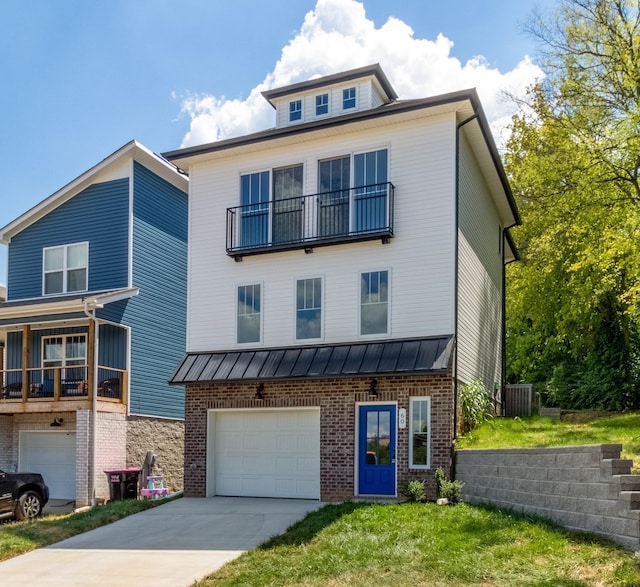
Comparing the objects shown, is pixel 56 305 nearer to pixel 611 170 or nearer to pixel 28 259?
pixel 28 259

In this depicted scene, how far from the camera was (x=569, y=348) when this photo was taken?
3141 cm

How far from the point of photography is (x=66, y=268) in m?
24.8

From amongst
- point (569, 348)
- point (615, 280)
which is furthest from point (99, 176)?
point (569, 348)

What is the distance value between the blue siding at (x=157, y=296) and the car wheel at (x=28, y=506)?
16.7 ft

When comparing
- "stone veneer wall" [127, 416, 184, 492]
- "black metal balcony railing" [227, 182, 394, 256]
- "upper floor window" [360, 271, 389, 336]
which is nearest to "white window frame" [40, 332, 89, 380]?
"stone veneer wall" [127, 416, 184, 492]

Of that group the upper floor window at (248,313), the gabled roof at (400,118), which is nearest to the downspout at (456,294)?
the gabled roof at (400,118)

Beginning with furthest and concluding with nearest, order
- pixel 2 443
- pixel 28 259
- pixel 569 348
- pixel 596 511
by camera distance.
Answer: pixel 569 348
pixel 28 259
pixel 2 443
pixel 596 511

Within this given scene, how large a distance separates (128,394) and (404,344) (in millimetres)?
9869

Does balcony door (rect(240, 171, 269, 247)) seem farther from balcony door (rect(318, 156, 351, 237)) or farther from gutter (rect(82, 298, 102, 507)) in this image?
gutter (rect(82, 298, 102, 507))

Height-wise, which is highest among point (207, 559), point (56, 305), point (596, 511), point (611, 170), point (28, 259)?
point (611, 170)

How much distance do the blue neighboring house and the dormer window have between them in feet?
11.8

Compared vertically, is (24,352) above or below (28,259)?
below

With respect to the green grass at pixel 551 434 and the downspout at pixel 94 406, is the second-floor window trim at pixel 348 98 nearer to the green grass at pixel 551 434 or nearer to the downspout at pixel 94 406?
the downspout at pixel 94 406

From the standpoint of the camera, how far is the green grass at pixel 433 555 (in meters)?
10.1
